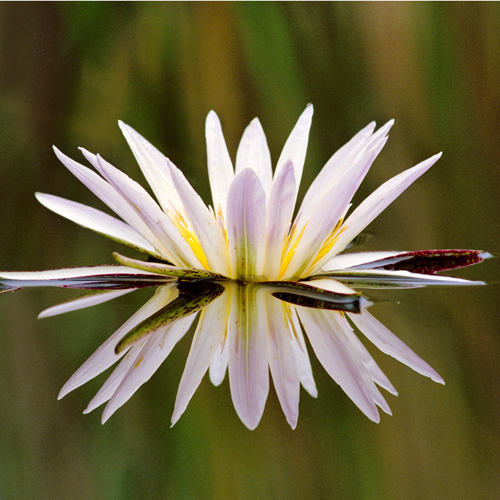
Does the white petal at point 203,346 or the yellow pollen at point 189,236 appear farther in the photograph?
the yellow pollen at point 189,236

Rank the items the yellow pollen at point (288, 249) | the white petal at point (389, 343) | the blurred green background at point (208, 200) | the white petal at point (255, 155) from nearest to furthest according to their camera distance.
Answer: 1. the blurred green background at point (208, 200)
2. the white petal at point (389, 343)
3. the yellow pollen at point (288, 249)
4. the white petal at point (255, 155)

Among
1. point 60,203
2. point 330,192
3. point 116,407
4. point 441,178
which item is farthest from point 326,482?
point 441,178

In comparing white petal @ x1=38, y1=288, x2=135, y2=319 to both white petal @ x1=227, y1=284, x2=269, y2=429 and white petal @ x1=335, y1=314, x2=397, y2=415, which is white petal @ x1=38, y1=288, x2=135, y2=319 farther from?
white petal @ x1=335, y1=314, x2=397, y2=415

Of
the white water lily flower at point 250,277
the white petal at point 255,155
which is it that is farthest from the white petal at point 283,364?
the white petal at point 255,155

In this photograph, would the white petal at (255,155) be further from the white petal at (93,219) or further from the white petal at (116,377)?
the white petal at (116,377)

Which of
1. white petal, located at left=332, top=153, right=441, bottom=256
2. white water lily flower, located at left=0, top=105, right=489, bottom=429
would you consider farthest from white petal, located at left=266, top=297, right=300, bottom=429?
white petal, located at left=332, top=153, right=441, bottom=256

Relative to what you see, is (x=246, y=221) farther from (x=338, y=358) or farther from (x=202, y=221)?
(x=338, y=358)

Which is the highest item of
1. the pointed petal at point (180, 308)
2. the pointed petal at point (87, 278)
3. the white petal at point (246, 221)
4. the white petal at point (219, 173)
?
the white petal at point (219, 173)
